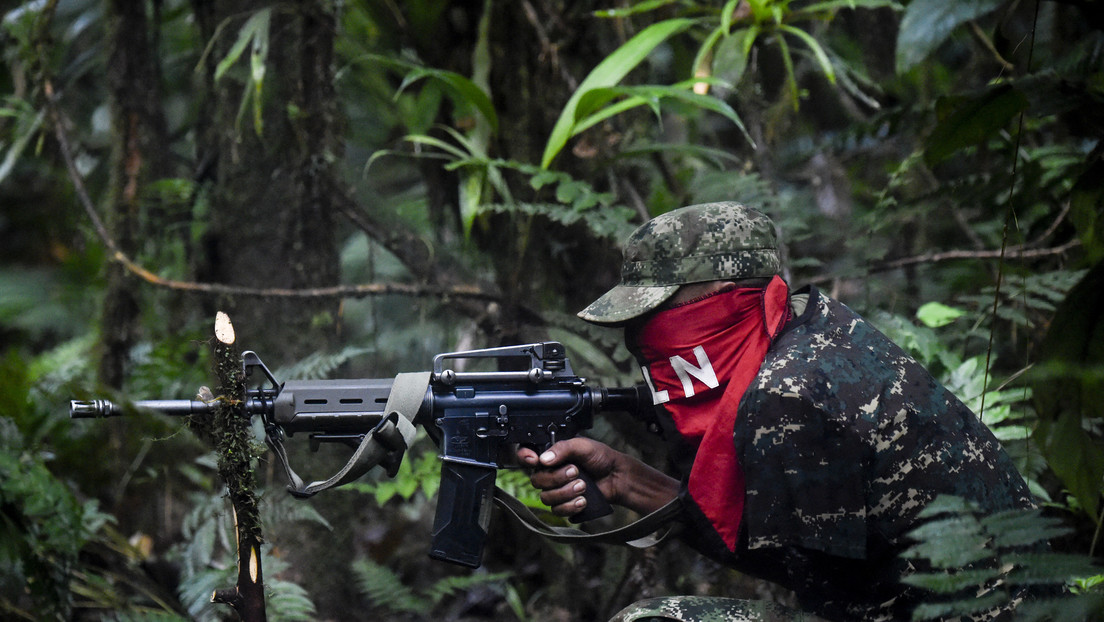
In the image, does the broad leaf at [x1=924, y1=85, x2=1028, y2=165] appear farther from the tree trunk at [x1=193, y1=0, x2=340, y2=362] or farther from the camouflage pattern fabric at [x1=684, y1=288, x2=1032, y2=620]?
the tree trunk at [x1=193, y1=0, x2=340, y2=362]

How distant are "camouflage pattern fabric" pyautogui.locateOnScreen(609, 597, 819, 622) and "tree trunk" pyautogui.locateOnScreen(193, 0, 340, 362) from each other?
2.08 meters

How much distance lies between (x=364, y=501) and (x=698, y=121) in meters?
3.25

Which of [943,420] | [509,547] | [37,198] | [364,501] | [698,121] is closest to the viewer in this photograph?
[943,420]

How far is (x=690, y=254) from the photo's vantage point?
249 centimetres

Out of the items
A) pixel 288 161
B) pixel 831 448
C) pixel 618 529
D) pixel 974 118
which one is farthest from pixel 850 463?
pixel 288 161

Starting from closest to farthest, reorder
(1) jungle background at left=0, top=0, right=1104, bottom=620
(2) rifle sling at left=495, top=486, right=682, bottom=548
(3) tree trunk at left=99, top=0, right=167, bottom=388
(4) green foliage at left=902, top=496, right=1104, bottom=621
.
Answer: (4) green foliage at left=902, top=496, right=1104, bottom=621, (2) rifle sling at left=495, top=486, right=682, bottom=548, (1) jungle background at left=0, top=0, right=1104, bottom=620, (3) tree trunk at left=99, top=0, right=167, bottom=388

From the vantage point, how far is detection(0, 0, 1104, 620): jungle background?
3559mm

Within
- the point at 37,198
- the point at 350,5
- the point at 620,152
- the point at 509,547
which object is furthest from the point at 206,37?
the point at 37,198

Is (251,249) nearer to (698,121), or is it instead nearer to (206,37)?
(206,37)

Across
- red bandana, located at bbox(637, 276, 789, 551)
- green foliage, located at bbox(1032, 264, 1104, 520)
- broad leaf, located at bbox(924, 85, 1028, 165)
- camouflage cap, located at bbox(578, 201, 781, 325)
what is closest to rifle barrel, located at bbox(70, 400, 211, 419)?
camouflage cap, located at bbox(578, 201, 781, 325)

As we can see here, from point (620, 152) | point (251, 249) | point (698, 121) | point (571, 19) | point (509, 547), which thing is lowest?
point (509, 547)

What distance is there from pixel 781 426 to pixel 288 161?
9.08ft

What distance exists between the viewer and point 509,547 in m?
4.61

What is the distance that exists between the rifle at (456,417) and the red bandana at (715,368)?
10.6 inches
